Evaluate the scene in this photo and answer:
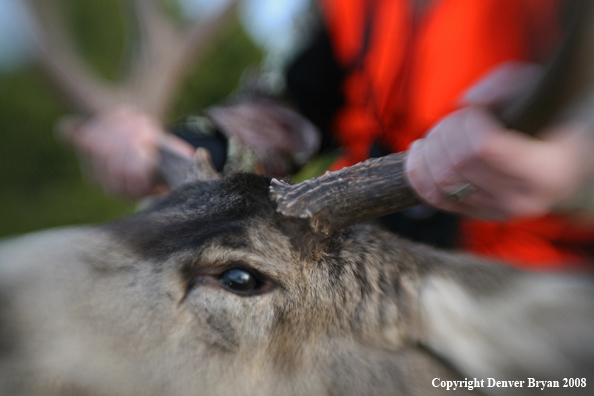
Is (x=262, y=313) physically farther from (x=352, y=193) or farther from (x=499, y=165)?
(x=499, y=165)

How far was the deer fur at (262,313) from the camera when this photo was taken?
1.17 m

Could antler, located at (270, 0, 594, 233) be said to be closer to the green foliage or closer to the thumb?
the thumb

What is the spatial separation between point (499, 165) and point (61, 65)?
4.91 m

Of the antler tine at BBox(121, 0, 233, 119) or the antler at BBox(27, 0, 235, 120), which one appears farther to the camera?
the antler tine at BBox(121, 0, 233, 119)

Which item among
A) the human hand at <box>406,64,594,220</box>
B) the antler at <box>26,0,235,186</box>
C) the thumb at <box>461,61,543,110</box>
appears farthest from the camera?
the antler at <box>26,0,235,186</box>

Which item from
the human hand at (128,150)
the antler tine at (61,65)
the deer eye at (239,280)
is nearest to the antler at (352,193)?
the deer eye at (239,280)

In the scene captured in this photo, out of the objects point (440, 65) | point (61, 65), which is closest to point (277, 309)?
point (440, 65)

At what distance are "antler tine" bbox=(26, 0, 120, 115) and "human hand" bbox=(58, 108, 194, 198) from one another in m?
2.28

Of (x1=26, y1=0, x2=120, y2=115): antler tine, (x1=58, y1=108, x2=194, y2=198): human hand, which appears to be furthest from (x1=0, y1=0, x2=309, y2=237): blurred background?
(x1=58, y1=108, x2=194, y2=198): human hand

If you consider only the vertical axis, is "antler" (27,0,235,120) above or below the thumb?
above

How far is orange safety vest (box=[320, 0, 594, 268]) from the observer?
64.5 inches

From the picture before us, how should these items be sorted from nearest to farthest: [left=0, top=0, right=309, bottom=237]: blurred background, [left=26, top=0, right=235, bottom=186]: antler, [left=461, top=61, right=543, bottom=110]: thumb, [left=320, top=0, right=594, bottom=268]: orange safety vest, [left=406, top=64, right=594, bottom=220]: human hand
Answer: [left=406, top=64, right=594, bottom=220]: human hand < [left=461, top=61, right=543, bottom=110]: thumb < [left=320, top=0, right=594, bottom=268]: orange safety vest < [left=26, top=0, right=235, bottom=186]: antler < [left=0, top=0, right=309, bottom=237]: blurred background

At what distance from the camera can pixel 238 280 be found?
1.30m

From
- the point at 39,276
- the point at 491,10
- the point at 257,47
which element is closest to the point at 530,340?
the point at 491,10
